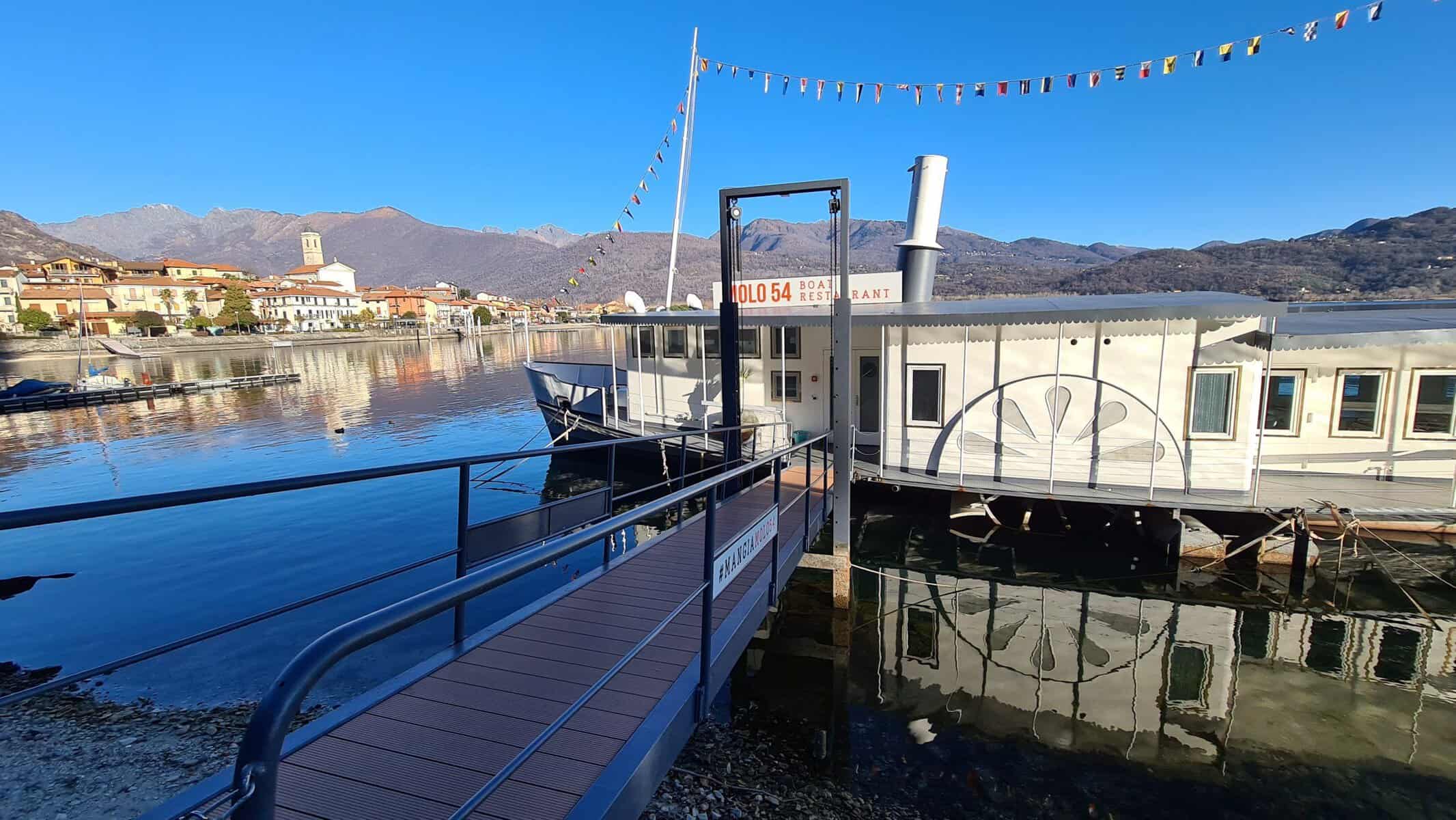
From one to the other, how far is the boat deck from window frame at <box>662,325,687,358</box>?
6118 millimetres

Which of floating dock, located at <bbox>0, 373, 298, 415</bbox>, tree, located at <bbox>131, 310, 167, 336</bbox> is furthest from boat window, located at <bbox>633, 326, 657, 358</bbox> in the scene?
tree, located at <bbox>131, 310, 167, 336</bbox>

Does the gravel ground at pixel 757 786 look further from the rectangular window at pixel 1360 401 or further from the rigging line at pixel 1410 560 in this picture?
the rectangular window at pixel 1360 401

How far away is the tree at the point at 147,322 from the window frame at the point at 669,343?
101542 mm

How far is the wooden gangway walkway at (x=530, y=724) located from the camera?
2.84 meters

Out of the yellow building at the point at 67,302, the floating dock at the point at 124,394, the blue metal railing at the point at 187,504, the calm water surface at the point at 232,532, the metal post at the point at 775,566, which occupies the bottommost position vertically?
Result: the calm water surface at the point at 232,532

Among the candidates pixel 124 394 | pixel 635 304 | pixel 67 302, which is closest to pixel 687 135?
pixel 635 304

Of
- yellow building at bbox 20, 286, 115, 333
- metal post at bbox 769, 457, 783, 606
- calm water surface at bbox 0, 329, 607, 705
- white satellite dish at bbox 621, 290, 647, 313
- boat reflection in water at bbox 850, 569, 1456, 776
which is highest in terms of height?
yellow building at bbox 20, 286, 115, 333

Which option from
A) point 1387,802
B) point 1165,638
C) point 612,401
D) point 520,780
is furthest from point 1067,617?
point 612,401

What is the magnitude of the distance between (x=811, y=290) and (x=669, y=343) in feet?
12.6

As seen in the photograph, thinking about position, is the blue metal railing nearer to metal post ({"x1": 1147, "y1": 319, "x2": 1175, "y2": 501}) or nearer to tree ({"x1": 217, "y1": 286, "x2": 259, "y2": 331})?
metal post ({"x1": 1147, "y1": 319, "x2": 1175, "y2": 501})

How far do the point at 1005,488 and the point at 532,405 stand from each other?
2963 centimetres

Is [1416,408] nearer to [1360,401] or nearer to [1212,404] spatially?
[1360,401]

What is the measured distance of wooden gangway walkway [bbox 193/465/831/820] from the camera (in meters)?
2.84

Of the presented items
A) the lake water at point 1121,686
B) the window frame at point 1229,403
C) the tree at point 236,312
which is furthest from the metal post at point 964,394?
Result: the tree at point 236,312
